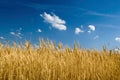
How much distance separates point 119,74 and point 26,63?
1809 mm

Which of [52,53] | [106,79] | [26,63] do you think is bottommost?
[106,79]

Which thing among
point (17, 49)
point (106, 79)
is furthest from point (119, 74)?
point (17, 49)

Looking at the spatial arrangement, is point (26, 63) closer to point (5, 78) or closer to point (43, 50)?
point (5, 78)

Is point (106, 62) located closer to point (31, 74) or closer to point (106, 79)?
point (106, 79)

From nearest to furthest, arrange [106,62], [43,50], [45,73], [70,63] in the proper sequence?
[45,73]
[70,63]
[106,62]
[43,50]

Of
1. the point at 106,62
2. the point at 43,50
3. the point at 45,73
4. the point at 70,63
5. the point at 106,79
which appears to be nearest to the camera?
the point at 45,73

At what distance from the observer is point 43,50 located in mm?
6867

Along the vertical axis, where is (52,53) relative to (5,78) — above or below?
above

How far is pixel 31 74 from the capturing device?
5117mm

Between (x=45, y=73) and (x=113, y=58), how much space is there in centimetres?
244

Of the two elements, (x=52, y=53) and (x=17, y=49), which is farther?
(x=17, y=49)

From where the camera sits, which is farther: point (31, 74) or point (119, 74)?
point (119, 74)

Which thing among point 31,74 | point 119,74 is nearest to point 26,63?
point 31,74

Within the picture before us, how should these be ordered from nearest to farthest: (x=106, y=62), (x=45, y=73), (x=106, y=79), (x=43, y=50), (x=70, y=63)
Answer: (x=45, y=73) < (x=106, y=79) < (x=70, y=63) < (x=106, y=62) < (x=43, y=50)
